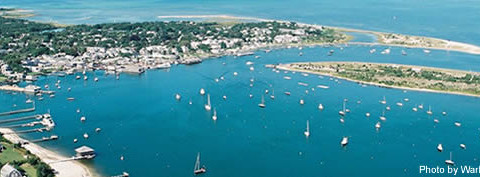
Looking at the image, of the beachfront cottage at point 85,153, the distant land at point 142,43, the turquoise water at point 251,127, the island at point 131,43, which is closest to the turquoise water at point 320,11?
the distant land at point 142,43

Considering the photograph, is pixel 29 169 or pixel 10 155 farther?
pixel 10 155

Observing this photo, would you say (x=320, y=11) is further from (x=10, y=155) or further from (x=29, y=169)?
(x=29, y=169)

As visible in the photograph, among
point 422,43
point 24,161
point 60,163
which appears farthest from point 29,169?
point 422,43

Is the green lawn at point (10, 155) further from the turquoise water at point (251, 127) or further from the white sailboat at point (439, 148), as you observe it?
the white sailboat at point (439, 148)

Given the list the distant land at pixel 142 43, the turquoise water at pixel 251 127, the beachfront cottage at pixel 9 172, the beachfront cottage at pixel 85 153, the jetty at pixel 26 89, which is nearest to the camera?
the beachfront cottage at pixel 9 172

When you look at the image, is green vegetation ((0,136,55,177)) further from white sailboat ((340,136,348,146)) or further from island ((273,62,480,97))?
island ((273,62,480,97))
